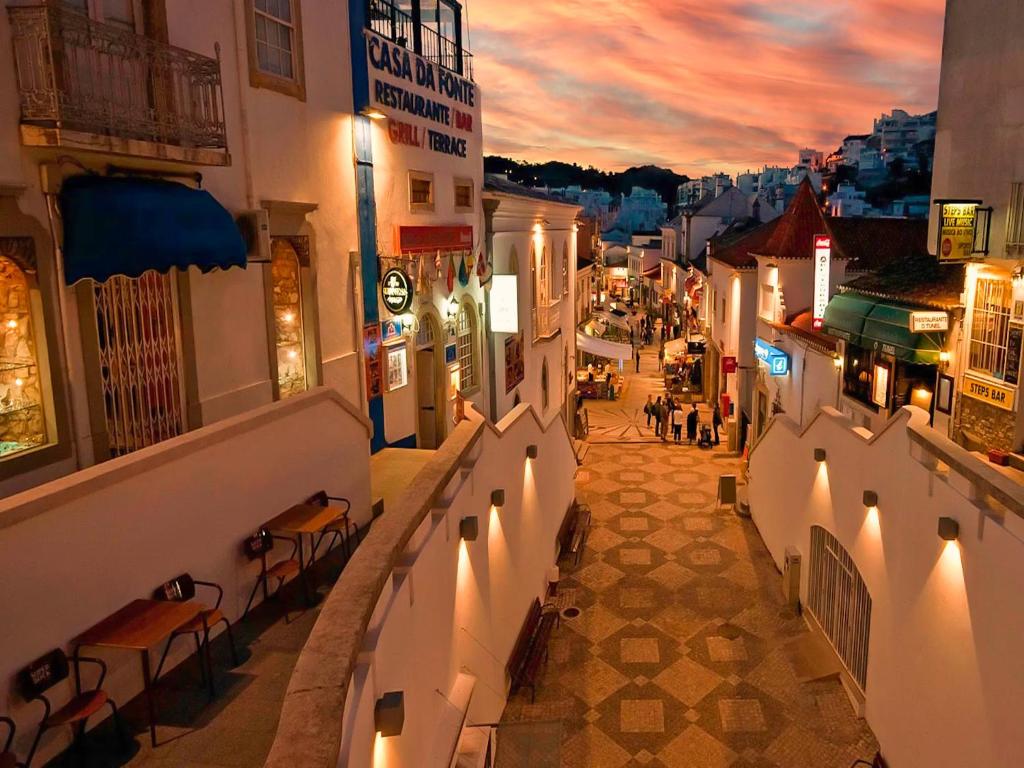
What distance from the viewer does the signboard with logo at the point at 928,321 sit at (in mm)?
15891

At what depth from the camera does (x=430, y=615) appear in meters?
7.95

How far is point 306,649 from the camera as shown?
4.80 meters

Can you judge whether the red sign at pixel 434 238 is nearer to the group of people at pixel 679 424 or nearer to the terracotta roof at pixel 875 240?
the terracotta roof at pixel 875 240

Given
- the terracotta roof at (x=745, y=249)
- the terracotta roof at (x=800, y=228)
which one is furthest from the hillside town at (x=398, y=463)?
the terracotta roof at (x=745, y=249)

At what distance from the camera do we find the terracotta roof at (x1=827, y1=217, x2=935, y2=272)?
24359mm

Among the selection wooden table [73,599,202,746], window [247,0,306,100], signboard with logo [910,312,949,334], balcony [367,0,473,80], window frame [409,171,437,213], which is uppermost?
balcony [367,0,473,80]

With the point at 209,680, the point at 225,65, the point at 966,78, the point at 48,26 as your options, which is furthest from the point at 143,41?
the point at 966,78

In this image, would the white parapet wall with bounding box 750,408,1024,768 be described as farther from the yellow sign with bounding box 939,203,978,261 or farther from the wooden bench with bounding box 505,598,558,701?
the wooden bench with bounding box 505,598,558,701

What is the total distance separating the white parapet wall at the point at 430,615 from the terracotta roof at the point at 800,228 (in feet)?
45.7

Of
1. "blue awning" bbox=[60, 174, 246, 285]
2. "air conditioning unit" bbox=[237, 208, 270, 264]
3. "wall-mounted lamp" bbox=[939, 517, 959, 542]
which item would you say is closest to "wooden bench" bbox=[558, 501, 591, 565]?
"wall-mounted lamp" bbox=[939, 517, 959, 542]

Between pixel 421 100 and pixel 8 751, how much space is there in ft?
44.7

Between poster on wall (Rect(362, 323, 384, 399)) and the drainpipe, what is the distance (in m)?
5.85

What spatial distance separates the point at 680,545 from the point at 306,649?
17.1 metres

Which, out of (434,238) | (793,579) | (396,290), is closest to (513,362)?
(434,238)
